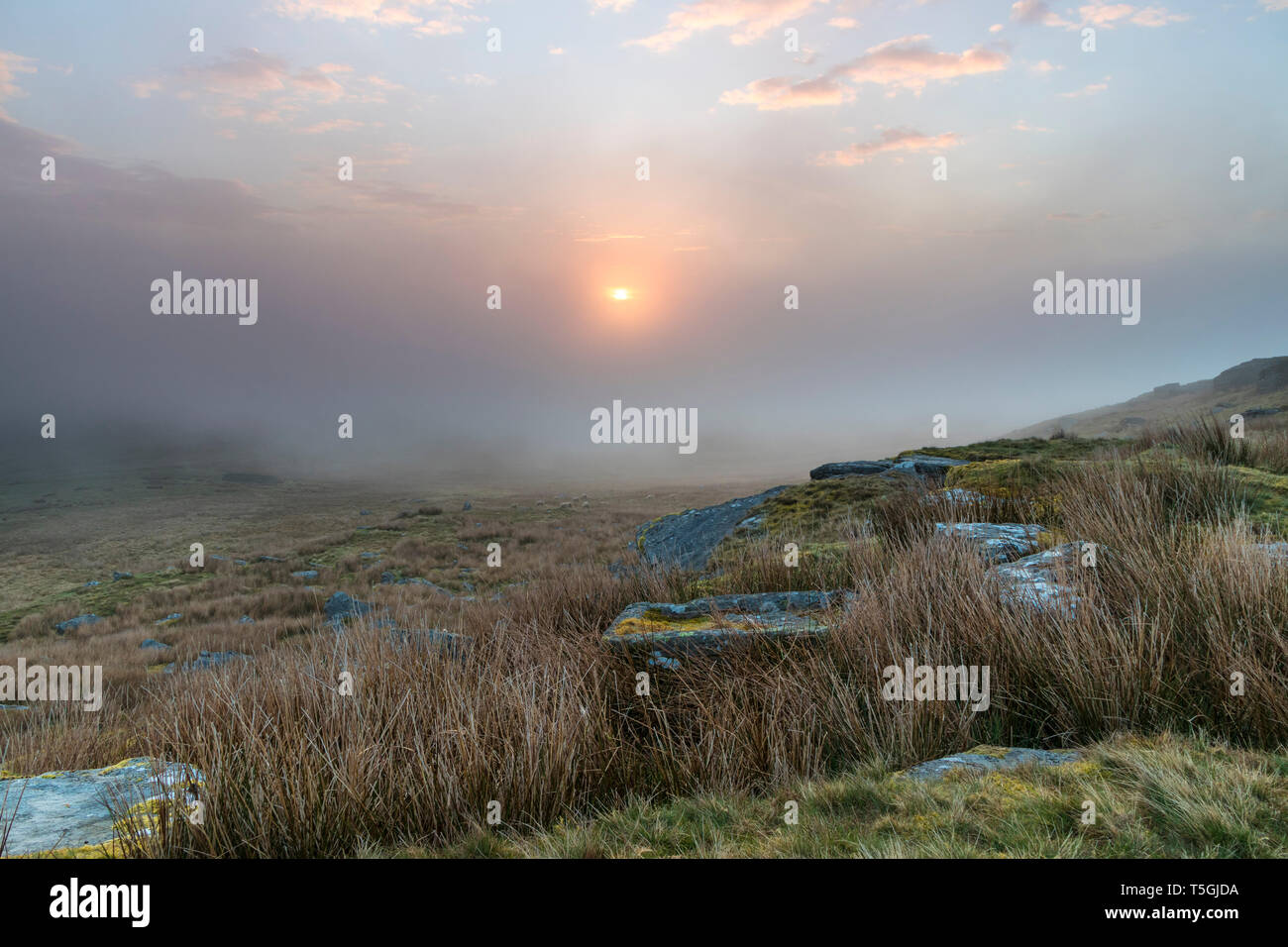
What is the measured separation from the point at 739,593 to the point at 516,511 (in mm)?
34444

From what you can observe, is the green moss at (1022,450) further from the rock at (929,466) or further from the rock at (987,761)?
the rock at (987,761)

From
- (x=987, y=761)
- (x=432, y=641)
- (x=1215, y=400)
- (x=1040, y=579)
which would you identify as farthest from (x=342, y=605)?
(x=1215, y=400)

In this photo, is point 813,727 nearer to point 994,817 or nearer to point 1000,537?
point 994,817

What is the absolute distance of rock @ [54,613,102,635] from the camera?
15.7m

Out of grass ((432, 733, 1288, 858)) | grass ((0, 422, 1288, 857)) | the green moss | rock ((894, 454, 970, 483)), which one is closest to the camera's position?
grass ((432, 733, 1288, 858))

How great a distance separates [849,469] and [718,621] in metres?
7.09

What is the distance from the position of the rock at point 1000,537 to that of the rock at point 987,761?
2.85m

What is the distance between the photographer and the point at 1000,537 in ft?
20.9

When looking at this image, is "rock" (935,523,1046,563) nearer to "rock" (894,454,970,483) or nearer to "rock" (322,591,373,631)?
"rock" (894,454,970,483)

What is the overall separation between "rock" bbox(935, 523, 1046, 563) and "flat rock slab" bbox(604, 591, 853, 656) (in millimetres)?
1591

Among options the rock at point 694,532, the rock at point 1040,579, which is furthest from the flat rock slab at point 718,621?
the rock at point 694,532

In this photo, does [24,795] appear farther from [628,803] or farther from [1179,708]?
[1179,708]

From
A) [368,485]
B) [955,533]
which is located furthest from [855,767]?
[368,485]

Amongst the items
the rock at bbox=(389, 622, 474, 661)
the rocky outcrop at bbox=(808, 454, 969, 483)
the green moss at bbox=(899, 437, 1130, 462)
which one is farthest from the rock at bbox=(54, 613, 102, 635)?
the green moss at bbox=(899, 437, 1130, 462)
